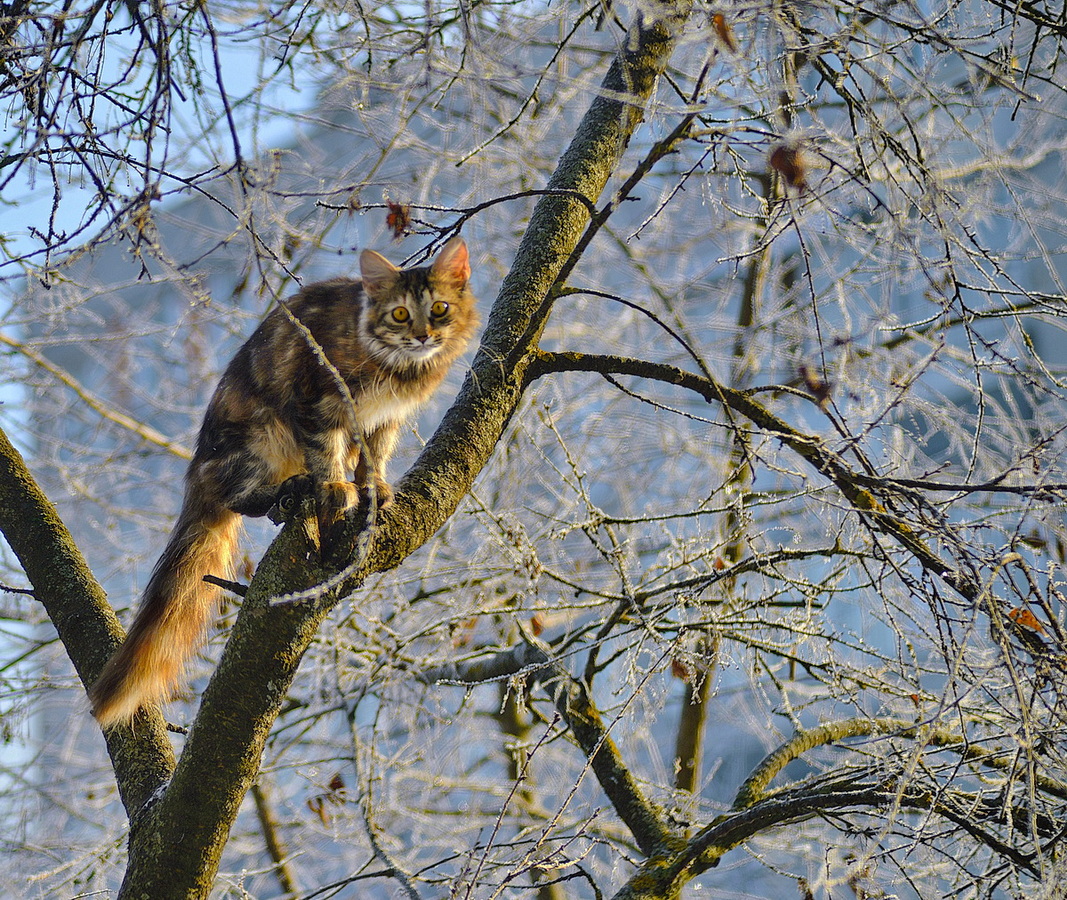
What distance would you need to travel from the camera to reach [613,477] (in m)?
5.12

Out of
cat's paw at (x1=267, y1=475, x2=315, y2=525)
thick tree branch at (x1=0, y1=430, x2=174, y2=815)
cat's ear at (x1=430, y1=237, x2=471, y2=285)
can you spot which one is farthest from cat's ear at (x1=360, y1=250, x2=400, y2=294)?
thick tree branch at (x1=0, y1=430, x2=174, y2=815)

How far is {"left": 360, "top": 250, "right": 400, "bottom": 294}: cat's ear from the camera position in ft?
9.70

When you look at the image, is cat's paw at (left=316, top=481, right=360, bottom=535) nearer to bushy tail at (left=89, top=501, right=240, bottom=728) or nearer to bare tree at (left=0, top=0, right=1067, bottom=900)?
bare tree at (left=0, top=0, right=1067, bottom=900)

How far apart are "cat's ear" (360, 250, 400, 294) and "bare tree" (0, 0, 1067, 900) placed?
78mm

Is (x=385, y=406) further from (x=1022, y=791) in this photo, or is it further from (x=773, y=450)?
(x=1022, y=791)

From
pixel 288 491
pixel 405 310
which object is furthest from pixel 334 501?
pixel 405 310

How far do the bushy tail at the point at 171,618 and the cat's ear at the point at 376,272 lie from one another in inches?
32.4

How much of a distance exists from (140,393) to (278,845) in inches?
98.6

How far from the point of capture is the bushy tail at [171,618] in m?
2.20

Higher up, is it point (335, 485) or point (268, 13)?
point (268, 13)

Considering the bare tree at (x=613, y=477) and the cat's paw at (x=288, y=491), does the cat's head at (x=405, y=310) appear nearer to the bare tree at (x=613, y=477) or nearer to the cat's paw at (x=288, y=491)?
the bare tree at (x=613, y=477)

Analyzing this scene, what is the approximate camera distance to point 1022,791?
7.34 feet

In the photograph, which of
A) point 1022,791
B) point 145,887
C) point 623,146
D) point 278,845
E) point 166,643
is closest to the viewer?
point 145,887

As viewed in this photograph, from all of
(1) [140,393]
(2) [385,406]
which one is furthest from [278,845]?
(2) [385,406]
